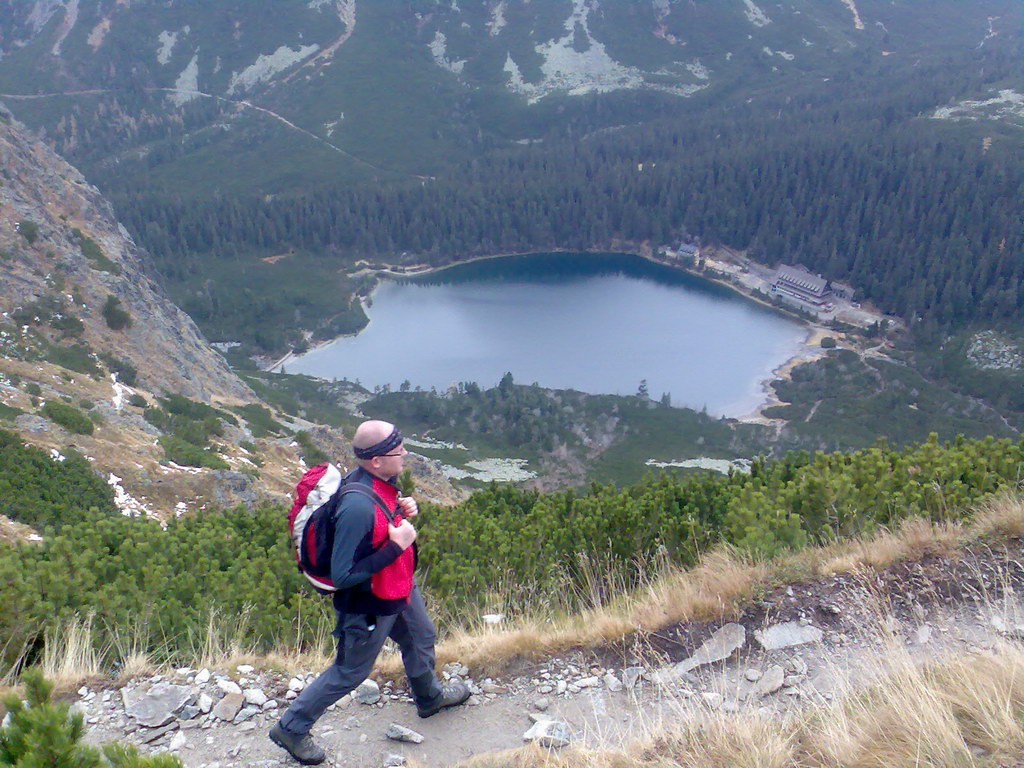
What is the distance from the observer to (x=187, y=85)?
481 feet

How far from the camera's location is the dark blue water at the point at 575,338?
7350 centimetres

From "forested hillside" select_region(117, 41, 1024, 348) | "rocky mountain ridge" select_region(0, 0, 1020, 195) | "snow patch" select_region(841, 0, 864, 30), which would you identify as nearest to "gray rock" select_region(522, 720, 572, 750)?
"forested hillside" select_region(117, 41, 1024, 348)

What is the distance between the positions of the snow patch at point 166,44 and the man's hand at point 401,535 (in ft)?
563

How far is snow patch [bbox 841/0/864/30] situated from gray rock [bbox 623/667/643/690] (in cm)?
18874

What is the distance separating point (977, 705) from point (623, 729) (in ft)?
6.56

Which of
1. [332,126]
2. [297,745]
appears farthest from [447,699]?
[332,126]

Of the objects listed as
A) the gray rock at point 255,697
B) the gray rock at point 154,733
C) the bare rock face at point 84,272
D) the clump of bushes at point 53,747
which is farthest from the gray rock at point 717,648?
the bare rock face at point 84,272

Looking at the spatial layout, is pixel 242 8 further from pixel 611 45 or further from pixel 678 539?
pixel 678 539

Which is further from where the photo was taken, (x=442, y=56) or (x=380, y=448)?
(x=442, y=56)

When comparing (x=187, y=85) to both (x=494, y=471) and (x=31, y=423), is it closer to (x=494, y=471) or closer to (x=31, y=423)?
(x=494, y=471)

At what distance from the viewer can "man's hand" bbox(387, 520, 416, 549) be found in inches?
176

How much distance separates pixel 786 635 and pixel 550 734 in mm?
1988

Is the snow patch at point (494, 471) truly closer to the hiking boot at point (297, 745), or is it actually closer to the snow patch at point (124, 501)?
the snow patch at point (124, 501)

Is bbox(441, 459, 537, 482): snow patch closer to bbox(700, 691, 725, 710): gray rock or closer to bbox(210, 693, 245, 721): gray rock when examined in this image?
bbox(210, 693, 245, 721): gray rock
